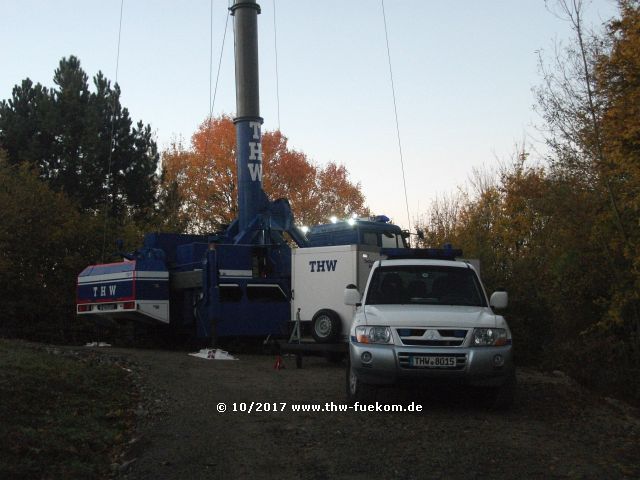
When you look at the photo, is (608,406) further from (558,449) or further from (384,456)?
(384,456)

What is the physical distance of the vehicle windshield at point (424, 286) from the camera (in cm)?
993

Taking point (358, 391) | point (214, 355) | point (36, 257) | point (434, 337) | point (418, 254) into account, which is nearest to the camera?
point (434, 337)

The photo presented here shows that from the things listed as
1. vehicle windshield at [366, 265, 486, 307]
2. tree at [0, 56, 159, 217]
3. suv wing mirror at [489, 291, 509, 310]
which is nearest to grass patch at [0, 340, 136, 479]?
vehicle windshield at [366, 265, 486, 307]

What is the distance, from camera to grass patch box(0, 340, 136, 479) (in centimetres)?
644

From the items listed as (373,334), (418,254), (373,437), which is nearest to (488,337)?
(373,334)

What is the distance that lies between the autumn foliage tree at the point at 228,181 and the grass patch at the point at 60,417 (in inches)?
1141

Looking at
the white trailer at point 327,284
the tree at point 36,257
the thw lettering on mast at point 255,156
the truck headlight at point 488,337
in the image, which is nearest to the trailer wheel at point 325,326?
the white trailer at point 327,284

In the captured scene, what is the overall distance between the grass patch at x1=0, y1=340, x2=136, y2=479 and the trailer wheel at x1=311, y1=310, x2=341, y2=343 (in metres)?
3.60

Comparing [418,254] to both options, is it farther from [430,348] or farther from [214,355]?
[214,355]

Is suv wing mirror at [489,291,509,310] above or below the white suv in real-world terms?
above

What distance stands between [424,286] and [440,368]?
5.35 ft

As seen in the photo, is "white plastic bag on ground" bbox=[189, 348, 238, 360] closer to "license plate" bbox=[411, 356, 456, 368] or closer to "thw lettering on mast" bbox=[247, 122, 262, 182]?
"thw lettering on mast" bbox=[247, 122, 262, 182]

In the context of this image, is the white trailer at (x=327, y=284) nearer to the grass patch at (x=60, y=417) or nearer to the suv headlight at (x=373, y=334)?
the grass patch at (x=60, y=417)

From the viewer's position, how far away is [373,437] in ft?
25.1
